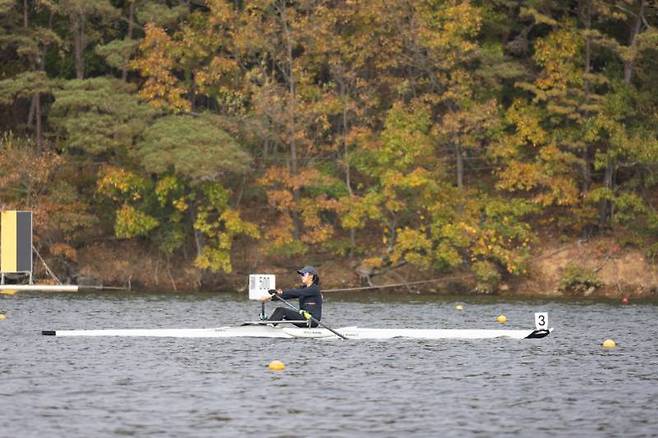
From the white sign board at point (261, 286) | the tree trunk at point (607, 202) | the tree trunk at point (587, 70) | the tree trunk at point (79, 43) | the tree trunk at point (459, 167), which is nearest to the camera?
the white sign board at point (261, 286)

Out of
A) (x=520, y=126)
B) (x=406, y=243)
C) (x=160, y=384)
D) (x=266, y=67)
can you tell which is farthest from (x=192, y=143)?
(x=160, y=384)

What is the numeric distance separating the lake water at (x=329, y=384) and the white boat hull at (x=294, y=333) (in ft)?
0.86

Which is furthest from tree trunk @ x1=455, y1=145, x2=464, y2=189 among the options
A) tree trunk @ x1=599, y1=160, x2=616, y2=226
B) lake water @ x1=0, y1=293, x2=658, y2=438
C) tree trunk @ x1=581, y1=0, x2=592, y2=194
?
lake water @ x1=0, y1=293, x2=658, y2=438

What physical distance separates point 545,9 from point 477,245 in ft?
38.2

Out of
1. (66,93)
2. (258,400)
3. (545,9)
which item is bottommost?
(258,400)

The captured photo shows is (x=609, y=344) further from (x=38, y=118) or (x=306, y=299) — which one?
(x=38, y=118)

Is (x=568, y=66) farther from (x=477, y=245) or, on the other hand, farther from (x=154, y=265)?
(x=154, y=265)

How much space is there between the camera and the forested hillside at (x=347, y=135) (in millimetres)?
65125

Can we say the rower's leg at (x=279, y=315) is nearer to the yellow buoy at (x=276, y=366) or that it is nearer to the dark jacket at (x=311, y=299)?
the dark jacket at (x=311, y=299)

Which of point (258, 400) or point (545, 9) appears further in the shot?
point (545, 9)

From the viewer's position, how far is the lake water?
24359 millimetres

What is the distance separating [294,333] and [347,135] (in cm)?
2998

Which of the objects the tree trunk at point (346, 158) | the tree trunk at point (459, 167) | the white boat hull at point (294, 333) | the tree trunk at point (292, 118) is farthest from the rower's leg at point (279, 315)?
the tree trunk at point (459, 167)

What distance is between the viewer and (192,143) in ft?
215
